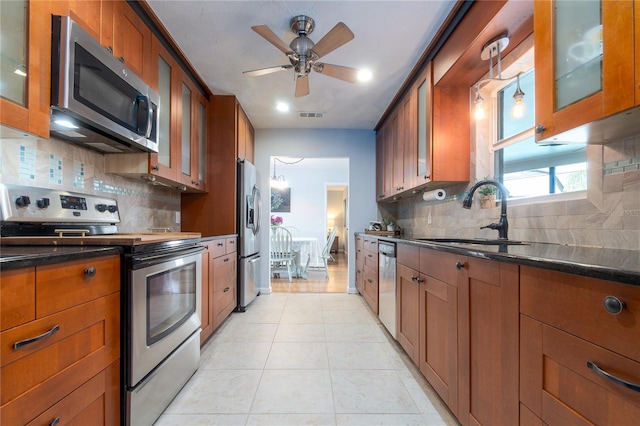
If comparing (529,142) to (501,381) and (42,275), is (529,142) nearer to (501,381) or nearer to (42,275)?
(501,381)

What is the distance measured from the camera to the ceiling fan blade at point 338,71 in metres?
2.07

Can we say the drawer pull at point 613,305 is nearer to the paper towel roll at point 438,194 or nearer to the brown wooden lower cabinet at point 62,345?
the brown wooden lower cabinet at point 62,345

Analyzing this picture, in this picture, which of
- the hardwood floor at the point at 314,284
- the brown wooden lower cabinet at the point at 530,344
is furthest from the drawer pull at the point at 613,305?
the hardwood floor at the point at 314,284

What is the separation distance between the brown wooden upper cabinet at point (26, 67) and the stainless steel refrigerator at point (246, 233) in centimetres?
209

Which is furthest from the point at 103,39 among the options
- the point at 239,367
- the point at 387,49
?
the point at 239,367

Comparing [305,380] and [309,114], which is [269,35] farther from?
[305,380]

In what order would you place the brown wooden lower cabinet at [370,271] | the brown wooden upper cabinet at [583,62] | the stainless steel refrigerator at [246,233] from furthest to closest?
the stainless steel refrigerator at [246,233] < the brown wooden lower cabinet at [370,271] < the brown wooden upper cabinet at [583,62]

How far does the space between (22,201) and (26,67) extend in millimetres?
577

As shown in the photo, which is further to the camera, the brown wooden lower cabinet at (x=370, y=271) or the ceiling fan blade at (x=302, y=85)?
the brown wooden lower cabinet at (x=370, y=271)

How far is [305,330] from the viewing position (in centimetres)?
257

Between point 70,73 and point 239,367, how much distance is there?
1.94m

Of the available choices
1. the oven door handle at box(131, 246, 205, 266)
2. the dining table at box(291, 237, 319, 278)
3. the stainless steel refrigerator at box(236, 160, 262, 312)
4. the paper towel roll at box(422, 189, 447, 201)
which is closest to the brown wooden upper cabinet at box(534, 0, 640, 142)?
the paper towel roll at box(422, 189, 447, 201)

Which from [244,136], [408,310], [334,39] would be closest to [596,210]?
[408,310]

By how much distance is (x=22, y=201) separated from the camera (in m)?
1.21
